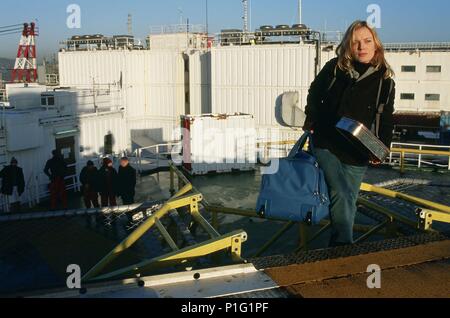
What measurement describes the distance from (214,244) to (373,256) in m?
1.44

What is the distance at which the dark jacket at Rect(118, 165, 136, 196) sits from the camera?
11.9 meters

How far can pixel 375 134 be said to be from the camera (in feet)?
14.5

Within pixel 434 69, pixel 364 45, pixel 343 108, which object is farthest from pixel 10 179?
pixel 434 69

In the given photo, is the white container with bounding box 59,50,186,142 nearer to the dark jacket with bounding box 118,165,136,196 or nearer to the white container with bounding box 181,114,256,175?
the white container with bounding box 181,114,256,175

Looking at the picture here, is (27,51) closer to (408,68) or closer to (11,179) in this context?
(11,179)

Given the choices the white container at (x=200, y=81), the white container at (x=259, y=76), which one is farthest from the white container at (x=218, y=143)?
the white container at (x=200, y=81)

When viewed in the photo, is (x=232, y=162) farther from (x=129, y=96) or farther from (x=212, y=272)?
(x=129, y=96)

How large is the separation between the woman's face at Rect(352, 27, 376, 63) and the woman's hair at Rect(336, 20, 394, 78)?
3cm

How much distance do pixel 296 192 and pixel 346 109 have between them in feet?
3.04

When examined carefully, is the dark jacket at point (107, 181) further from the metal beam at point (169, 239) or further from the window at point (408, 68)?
the window at point (408, 68)

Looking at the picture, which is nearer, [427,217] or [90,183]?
[427,217]

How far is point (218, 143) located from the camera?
17.4 m

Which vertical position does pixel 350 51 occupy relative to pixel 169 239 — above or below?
above
